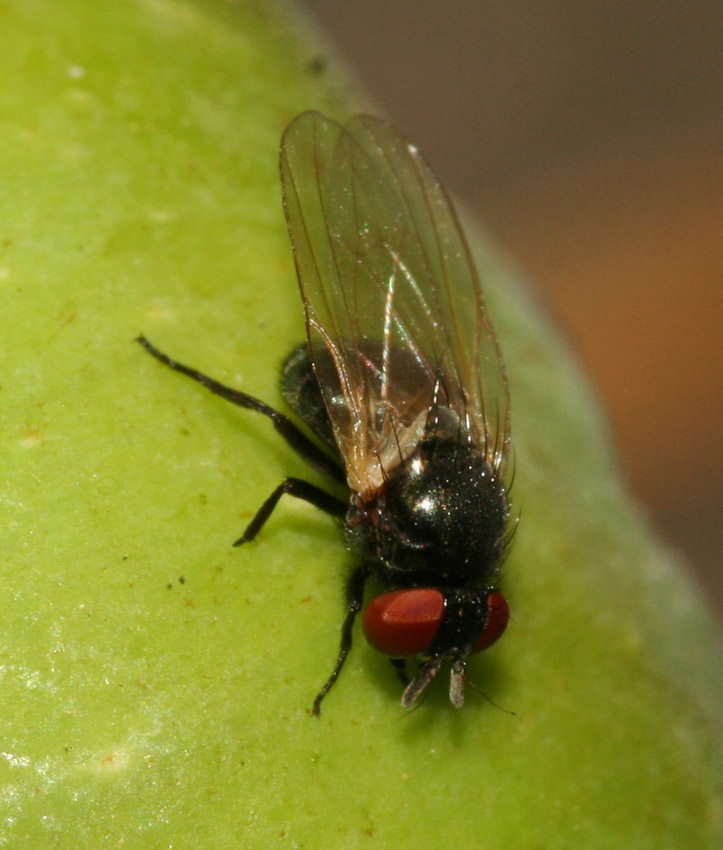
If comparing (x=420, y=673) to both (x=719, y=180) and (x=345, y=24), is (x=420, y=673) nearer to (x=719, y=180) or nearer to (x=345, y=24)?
(x=719, y=180)

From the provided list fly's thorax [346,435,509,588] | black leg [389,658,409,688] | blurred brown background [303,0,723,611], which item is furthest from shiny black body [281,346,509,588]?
blurred brown background [303,0,723,611]

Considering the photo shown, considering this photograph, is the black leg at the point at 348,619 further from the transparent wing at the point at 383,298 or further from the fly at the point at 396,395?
the transparent wing at the point at 383,298

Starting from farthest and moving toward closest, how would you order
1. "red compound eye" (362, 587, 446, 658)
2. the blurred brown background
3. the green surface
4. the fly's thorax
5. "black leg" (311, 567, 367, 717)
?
the blurred brown background < the fly's thorax < "red compound eye" (362, 587, 446, 658) < "black leg" (311, 567, 367, 717) < the green surface

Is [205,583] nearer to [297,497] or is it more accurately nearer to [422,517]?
[297,497]

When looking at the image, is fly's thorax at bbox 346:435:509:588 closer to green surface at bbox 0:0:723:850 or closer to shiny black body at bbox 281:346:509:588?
shiny black body at bbox 281:346:509:588

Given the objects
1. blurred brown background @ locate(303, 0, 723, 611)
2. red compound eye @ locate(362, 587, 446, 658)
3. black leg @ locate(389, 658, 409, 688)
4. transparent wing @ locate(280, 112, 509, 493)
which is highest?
transparent wing @ locate(280, 112, 509, 493)

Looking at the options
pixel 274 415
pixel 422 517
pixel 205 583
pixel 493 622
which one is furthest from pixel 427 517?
pixel 205 583

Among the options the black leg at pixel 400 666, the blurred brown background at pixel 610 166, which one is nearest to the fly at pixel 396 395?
the black leg at pixel 400 666

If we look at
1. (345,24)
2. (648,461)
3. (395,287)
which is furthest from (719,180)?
(395,287)
